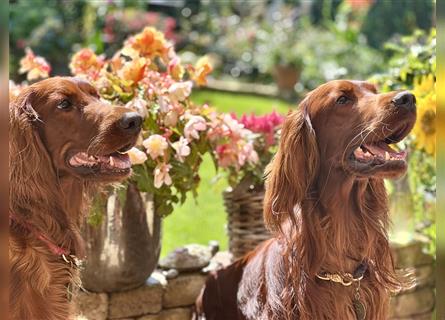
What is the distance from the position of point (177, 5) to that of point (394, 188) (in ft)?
35.6

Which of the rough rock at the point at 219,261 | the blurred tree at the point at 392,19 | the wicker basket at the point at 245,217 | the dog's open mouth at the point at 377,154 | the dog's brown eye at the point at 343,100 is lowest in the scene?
the rough rock at the point at 219,261

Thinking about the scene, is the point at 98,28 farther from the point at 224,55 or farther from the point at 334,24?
the point at 334,24

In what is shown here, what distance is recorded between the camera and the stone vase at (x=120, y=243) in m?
3.50

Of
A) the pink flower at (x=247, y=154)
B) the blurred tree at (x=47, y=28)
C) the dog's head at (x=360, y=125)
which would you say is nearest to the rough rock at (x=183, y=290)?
the pink flower at (x=247, y=154)

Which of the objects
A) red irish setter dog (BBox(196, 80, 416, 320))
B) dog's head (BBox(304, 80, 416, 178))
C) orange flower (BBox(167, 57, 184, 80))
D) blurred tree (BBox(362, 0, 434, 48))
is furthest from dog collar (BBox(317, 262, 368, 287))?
blurred tree (BBox(362, 0, 434, 48))

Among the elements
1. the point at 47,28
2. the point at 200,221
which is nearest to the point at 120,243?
the point at 200,221

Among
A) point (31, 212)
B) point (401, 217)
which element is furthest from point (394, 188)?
point (31, 212)

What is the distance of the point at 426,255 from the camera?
4.63 meters

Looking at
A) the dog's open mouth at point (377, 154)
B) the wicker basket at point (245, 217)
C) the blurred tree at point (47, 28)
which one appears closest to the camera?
the dog's open mouth at point (377, 154)

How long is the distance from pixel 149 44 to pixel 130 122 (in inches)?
48.6

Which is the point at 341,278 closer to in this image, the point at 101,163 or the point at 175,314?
the point at 101,163

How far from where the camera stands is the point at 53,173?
8.51ft

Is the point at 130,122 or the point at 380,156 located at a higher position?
the point at 130,122

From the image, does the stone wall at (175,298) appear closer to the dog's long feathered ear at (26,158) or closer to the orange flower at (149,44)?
the dog's long feathered ear at (26,158)
